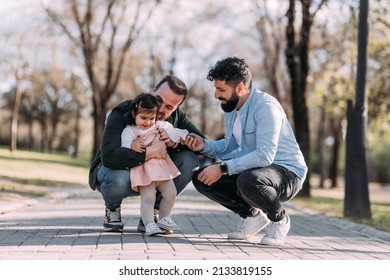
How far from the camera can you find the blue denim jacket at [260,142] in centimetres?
724

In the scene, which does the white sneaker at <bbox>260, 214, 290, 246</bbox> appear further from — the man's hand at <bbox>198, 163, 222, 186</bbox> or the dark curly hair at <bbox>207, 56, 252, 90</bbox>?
the dark curly hair at <bbox>207, 56, 252, 90</bbox>

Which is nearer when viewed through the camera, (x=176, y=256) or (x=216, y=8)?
(x=176, y=256)

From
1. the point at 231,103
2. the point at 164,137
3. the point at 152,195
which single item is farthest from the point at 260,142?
the point at 152,195

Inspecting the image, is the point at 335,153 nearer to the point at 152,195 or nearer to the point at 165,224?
the point at 165,224

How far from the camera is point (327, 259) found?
6582 millimetres

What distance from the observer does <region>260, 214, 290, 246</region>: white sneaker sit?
7398 millimetres

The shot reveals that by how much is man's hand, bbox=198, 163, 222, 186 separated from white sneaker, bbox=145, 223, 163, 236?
73 centimetres

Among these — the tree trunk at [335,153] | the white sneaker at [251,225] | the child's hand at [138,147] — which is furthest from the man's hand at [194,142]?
the tree trunk at [335,153]

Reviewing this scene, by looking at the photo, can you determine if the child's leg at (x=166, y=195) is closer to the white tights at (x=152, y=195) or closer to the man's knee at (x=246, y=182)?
the white tights at (x=152, y=195)

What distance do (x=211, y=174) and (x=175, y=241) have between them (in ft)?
2.56

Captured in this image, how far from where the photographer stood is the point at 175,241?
292 inches

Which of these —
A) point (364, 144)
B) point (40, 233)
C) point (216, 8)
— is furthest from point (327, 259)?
point (216, 8)
